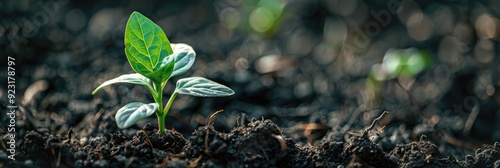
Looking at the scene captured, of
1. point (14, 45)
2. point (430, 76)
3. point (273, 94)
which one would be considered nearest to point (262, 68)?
point (273, 94)

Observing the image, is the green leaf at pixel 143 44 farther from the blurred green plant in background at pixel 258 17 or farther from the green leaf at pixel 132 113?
the blurred green plant in background at pixel 258 17

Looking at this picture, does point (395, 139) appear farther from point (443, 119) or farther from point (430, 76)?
point (430, 76)

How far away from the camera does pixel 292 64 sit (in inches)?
140

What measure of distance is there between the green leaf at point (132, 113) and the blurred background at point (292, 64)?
0.48 metres

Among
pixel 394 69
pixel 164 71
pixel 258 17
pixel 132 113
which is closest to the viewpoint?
pixel 132 113

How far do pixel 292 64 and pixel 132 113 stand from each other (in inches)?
73.5

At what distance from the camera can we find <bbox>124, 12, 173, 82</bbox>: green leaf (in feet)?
6.31

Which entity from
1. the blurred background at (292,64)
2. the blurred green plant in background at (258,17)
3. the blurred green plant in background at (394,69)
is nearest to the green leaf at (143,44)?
the blurred background at (292,64)

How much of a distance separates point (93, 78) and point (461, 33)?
2.08 meters

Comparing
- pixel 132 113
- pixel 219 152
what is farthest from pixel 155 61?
pixel 219 152

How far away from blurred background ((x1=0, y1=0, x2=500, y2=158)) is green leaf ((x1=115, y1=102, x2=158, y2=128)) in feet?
1.57

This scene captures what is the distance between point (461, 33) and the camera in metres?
3.92

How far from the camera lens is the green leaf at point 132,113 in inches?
68.0

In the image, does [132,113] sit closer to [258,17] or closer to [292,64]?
[292,64]
